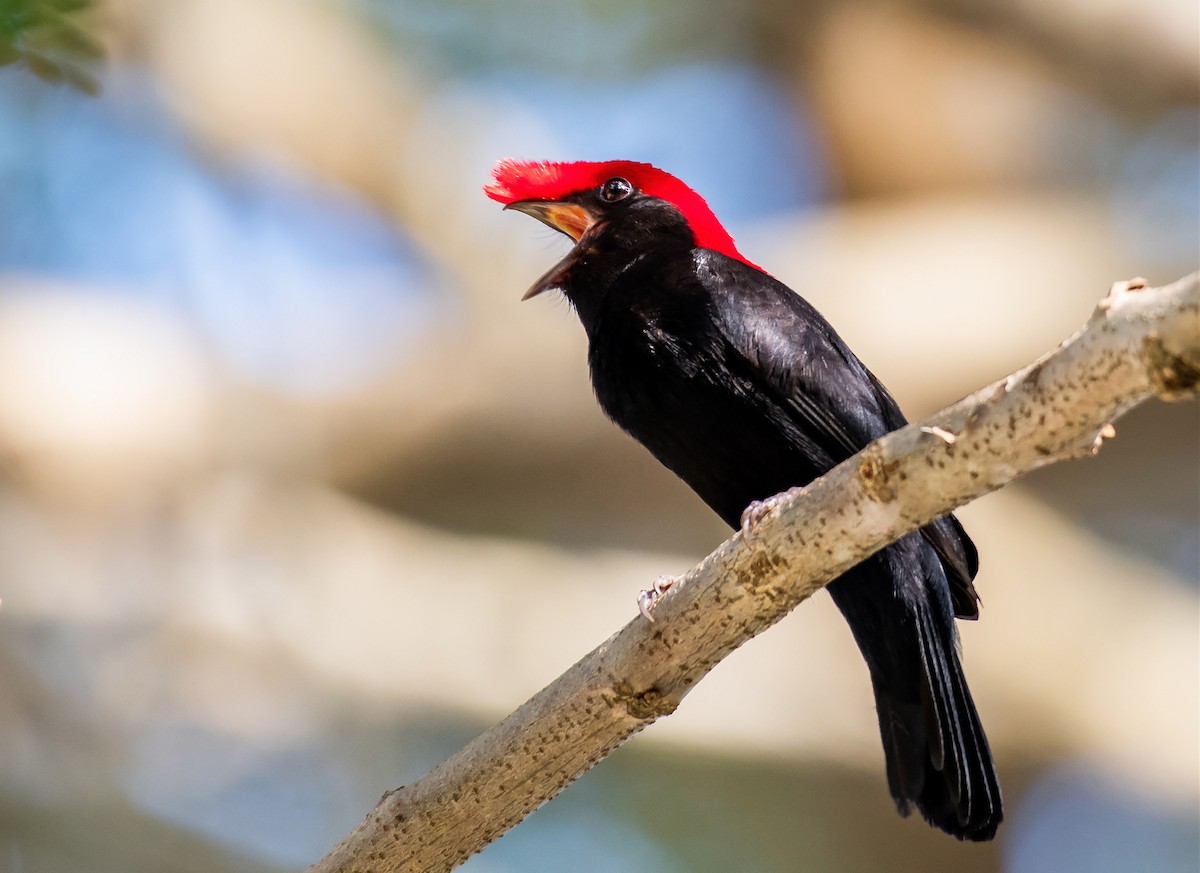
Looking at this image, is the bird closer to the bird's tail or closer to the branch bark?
the bird's tail

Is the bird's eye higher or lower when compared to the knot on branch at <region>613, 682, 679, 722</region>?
higher

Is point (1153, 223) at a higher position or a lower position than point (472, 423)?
lower

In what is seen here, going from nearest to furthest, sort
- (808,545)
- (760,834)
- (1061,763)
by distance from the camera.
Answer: (808,545)
(1061,763)
(760,834)

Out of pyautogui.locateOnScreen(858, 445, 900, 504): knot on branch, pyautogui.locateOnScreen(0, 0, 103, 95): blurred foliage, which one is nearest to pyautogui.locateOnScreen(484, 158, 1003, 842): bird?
pyautogui.locateOnScreen(858, 445, 900, 504): knot on branch

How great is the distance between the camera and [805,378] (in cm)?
335

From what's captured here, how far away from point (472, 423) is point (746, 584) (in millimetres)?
4453

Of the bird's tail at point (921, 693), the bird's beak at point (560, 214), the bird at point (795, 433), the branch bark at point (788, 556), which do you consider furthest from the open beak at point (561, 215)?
the branch bark at point (788, 556)

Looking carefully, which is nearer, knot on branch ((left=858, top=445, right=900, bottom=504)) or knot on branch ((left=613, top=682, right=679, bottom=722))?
knot on branch ((left=858, top=445, right=900, bottom=504))

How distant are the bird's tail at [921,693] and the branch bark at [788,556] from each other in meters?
0.88

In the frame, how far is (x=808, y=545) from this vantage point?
2311mm

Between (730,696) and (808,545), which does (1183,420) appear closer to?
(730,696)

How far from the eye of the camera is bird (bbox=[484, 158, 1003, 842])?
3213 millimetres

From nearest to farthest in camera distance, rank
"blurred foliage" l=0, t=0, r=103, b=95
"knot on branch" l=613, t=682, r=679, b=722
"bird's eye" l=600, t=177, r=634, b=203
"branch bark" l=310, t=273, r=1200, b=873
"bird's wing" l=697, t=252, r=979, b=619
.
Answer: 1. "branch bark" l=310, t=273, r=1200, b=873
2. "blurred foliage" l=0, t=0, r=103, b=95
3. "knot on branch" l=613, t=682, r=679, b=722
4. "bird's wing" l=697, t=252, r=979, b=619
5. "bird's eye" l=600, t=177, r=634, b=203

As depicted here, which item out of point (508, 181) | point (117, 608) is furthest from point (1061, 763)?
point (117, 608)
